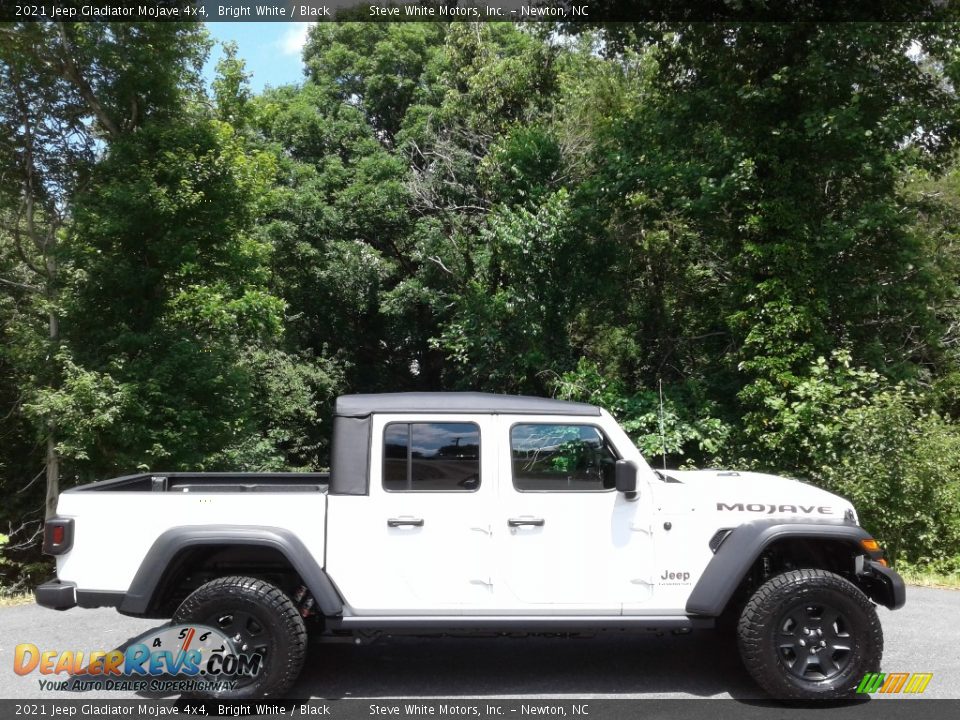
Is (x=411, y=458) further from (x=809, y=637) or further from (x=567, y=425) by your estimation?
(x=809, y=637)

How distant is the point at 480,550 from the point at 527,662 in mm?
1253

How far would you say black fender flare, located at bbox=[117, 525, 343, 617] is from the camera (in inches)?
183

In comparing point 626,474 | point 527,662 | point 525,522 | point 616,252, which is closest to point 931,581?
point 527,662

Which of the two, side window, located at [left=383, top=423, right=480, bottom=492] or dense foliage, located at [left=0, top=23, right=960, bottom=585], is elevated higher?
dense foliage, located at [left=0, top=23, right=960, bottom=585]

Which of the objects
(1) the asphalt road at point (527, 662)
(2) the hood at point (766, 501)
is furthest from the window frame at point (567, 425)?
(1) the asphalt road at point (527, 662)

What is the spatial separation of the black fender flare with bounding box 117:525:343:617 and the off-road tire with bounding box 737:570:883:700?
7.88 feet

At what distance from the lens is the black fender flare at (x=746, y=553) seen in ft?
15.4

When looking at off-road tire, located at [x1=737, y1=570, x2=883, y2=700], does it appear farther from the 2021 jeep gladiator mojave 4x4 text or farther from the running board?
the running board

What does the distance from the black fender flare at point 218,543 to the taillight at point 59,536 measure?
451 mm

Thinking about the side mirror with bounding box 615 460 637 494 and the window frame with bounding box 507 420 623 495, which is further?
the window frame with bounding box 507 420 623 495

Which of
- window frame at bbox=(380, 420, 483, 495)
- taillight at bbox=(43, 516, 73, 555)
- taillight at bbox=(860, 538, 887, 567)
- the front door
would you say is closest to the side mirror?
the front door

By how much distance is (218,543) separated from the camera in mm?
4707

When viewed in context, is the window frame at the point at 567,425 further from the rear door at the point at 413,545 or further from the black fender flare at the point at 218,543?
the black fender flare at the point at 218,543

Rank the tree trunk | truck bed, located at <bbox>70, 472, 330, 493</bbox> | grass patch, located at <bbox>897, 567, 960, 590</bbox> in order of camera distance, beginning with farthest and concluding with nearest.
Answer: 1. the tree trunk
2. grass patch, located at <bbox>897, 567, 960, 590</bbox>
3. truck bed, located at <bbox>70, 472, 330, 493</bbox>
